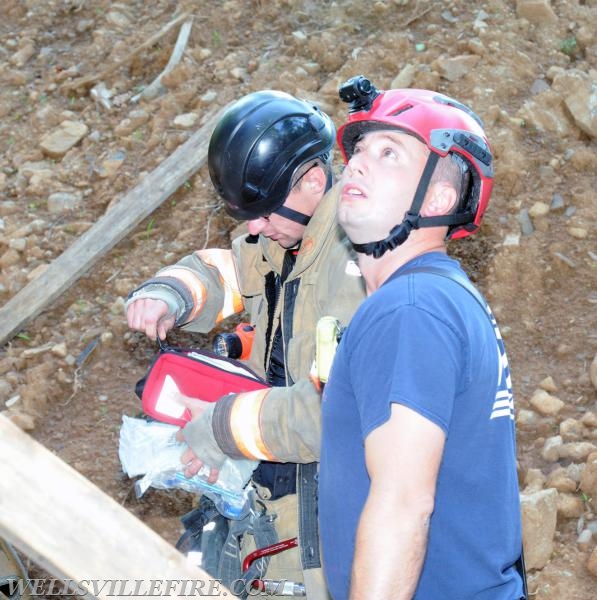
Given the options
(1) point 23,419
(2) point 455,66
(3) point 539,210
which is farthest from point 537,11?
(1) point 23,419

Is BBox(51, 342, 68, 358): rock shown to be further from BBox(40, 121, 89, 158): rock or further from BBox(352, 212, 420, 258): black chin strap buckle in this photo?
BBox(352, 212, 420, 258): black chin strap buckle

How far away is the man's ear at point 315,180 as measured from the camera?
3945 mm

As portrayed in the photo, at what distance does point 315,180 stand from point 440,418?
74.4 inches

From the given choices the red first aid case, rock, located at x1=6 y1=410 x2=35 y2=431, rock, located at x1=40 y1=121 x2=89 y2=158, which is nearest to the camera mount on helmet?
the red first aid case

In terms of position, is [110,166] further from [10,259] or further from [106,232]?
[10,259]

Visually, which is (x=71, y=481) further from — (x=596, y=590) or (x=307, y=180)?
(x=596, y=590)

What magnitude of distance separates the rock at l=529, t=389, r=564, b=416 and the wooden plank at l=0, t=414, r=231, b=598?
416 cm

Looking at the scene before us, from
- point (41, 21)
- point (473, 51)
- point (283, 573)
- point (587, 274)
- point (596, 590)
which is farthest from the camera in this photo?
point (41, 21)

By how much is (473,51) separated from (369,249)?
503 cm

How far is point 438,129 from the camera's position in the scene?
2920 mm

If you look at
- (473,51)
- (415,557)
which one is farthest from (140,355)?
(415,557)

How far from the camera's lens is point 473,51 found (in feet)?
24.1

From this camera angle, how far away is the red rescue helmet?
9.47 feet

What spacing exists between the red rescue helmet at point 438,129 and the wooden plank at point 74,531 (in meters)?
1.32
